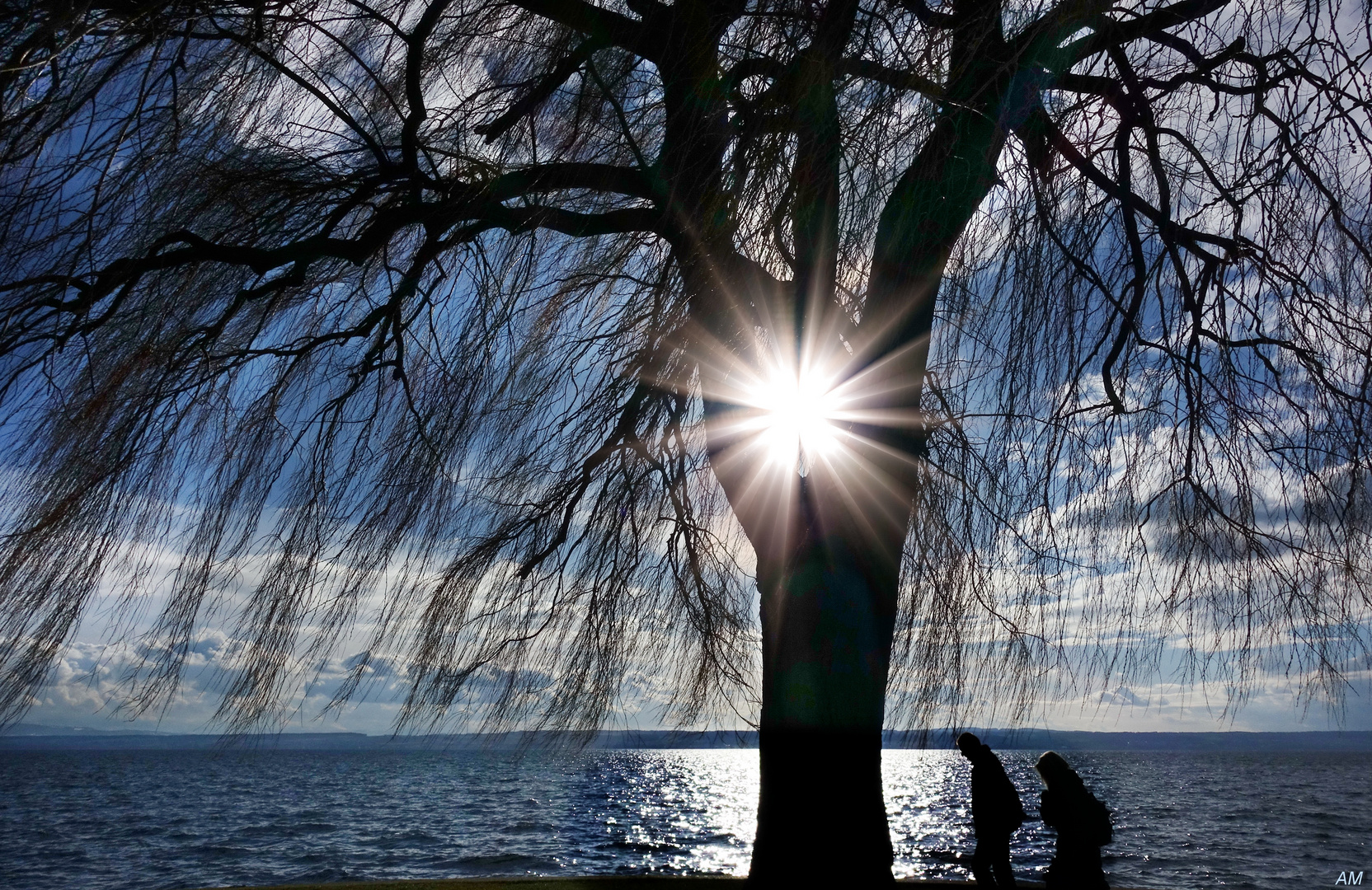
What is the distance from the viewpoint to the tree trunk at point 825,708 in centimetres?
330

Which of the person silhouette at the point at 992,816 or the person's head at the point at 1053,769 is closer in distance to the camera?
the person's head at the point at 1053,769

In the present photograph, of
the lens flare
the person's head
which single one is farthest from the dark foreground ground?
the lens flare

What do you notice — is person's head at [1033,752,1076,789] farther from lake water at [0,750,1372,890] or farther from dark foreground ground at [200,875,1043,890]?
lake water at [0,750,1372,890]

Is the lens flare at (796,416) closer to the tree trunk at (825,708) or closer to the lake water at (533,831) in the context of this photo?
the tree trunk at (825,708)

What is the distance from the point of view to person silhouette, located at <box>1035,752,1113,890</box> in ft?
13.4

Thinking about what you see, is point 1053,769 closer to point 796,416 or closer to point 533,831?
point 796,416

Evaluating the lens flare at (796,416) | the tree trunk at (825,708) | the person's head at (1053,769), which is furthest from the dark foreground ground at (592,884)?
the lens flare at (796,416)

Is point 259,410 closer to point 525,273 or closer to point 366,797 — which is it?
point 525,273

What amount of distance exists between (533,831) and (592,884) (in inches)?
882

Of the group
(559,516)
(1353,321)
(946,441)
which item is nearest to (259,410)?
(559,516)

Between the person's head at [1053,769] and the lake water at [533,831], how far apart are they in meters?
2.25

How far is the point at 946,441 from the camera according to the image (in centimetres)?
A: 352

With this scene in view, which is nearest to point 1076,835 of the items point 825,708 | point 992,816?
point 992,816

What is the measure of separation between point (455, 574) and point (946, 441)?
2.10 m
